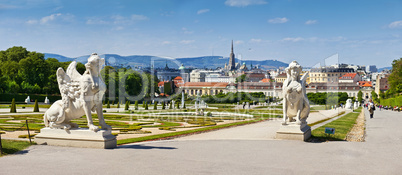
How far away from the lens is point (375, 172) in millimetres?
6852

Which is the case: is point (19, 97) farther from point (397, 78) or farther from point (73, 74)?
point (397, 78)

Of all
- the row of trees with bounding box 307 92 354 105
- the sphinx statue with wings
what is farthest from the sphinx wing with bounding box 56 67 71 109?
the row of trees with bounding box 307 92 354 105

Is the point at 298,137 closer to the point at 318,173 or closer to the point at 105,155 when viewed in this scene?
the point at 318,173

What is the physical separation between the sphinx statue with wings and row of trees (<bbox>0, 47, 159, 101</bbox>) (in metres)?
44.8

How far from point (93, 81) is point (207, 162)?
368 cm

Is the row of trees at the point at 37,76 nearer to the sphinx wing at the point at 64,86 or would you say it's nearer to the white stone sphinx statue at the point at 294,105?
the sphinx wing at the point at 64,86

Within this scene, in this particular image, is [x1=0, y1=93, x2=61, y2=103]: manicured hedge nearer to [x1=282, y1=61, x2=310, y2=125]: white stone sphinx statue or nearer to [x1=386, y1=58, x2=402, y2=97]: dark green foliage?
[x1=282, y1=61, x2=310, y2=125]: white stone sphinx statue

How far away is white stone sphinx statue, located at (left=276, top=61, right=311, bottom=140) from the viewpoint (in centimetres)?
1107

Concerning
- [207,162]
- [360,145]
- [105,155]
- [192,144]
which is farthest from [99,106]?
[360,145]

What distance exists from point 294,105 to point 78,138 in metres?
6.47

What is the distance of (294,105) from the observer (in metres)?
11.3

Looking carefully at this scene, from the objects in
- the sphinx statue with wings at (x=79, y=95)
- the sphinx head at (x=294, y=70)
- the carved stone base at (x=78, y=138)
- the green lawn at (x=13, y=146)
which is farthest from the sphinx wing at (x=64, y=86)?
the sphinx head at (x=294, y=70)

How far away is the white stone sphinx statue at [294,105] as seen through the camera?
1107 centimetres

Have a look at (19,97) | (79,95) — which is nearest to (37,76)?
(19,97)
